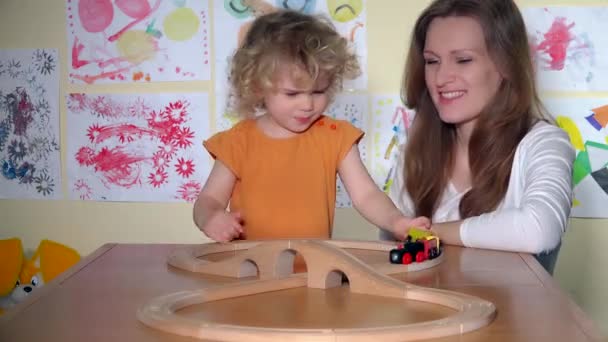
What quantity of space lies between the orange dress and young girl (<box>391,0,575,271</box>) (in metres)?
0.30

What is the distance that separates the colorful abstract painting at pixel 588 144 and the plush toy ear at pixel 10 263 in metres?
1.80

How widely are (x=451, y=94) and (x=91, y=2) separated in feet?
5.01

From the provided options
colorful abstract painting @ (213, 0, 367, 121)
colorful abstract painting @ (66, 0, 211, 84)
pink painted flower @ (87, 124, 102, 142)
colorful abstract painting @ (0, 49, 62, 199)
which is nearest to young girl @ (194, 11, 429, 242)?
colorful abstract painting @ (213, 0, 367, 121)

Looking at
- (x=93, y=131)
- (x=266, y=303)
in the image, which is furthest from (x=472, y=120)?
(x=93, y=131)

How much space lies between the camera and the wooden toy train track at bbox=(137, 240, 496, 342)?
764 mm

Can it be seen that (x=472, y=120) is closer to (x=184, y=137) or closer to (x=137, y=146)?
(x=184, y=137)

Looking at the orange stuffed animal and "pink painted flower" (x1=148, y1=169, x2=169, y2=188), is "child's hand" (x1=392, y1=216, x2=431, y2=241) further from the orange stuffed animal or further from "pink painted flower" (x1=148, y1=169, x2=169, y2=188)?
the orange stuffed animal

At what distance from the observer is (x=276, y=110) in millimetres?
1639

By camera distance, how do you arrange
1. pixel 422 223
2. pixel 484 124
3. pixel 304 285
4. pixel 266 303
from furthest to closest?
1. pixel 484 124
2. pixel 422 223
3. pixel 304 285
4. pixel 266 303

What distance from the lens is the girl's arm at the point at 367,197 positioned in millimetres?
1595

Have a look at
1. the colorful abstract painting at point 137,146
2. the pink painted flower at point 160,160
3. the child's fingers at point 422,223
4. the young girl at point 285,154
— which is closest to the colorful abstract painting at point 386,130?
the colorful abstract painting at point 137,146

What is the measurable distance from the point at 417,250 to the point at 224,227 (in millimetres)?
382

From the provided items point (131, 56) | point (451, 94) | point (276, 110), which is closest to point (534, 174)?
point (451, 94)

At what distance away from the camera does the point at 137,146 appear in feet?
9.66
